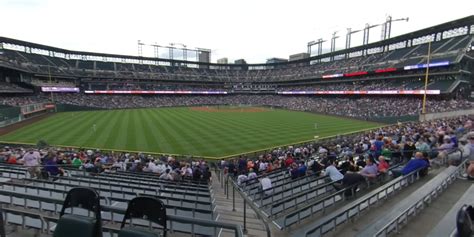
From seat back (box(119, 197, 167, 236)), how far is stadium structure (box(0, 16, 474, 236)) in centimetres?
2

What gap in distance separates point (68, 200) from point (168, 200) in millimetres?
4093

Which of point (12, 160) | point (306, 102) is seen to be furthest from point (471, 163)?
point (306, 102)

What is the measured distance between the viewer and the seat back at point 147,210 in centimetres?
275

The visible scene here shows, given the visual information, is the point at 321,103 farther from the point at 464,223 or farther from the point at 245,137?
the point at 464,223

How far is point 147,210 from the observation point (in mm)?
2865

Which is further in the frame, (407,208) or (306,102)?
(306,102)

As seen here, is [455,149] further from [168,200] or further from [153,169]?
[153,169]

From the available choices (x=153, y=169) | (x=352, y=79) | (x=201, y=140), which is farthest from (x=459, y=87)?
(x=153, y=169)

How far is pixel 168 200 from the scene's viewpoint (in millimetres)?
6973

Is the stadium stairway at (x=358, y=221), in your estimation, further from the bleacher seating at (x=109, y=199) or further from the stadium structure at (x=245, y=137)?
the bleacher seating at (x=109, y=199)

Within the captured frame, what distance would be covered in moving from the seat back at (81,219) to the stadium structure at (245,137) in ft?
0.06

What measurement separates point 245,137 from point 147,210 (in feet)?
83.0

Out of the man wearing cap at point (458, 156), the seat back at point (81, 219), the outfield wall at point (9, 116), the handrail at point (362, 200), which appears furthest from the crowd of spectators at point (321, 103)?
the seat back at point (81, 219)

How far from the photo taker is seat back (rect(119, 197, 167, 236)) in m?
2.75
